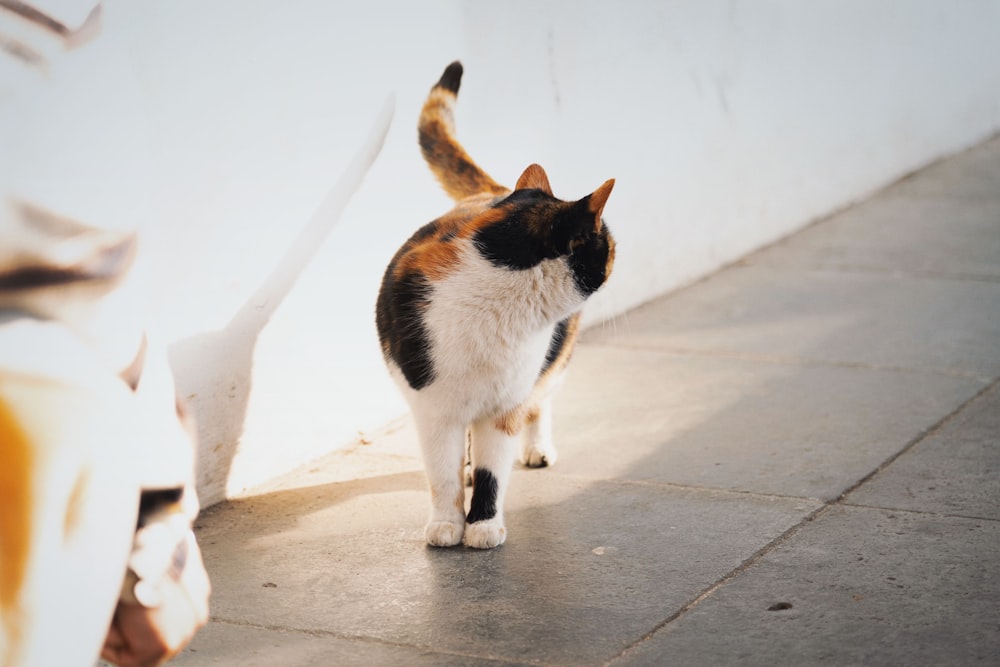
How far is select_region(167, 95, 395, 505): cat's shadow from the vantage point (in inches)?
151

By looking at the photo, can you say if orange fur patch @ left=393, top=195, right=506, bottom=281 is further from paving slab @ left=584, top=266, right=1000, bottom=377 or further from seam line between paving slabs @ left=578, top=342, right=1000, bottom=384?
paving slab @ left=584, top=266, right=1000, bottom=377

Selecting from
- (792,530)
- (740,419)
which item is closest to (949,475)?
(792,530)

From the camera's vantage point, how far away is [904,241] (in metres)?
7.15

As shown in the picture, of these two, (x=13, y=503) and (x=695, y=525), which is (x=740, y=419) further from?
(x=13, y=503)

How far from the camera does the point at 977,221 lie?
7496mm

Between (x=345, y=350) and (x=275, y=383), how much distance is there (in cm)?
37

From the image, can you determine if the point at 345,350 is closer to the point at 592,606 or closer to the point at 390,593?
the point at 390,593

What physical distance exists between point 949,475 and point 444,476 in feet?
5.25

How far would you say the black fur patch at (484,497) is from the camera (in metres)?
3.58

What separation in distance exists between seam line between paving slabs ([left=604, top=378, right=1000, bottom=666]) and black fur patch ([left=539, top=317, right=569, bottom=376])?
2.60ft

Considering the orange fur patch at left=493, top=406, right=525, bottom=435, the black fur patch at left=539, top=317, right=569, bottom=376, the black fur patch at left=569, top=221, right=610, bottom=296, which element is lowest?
the orange fur patch at left=493, top=406, right=525, bottom=435

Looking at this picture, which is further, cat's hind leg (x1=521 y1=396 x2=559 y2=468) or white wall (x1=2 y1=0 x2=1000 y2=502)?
cat's hind leg (x1=521 y1=396 x2=559 y2=468)

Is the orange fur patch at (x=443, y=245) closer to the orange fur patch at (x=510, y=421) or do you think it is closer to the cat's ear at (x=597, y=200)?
the cat's ear at (x=597, y=200)

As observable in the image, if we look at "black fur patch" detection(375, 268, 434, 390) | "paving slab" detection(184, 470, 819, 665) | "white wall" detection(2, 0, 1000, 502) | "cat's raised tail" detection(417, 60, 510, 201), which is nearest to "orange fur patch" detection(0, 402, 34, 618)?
"white wall" detection(2, 0, 1000, 502)
